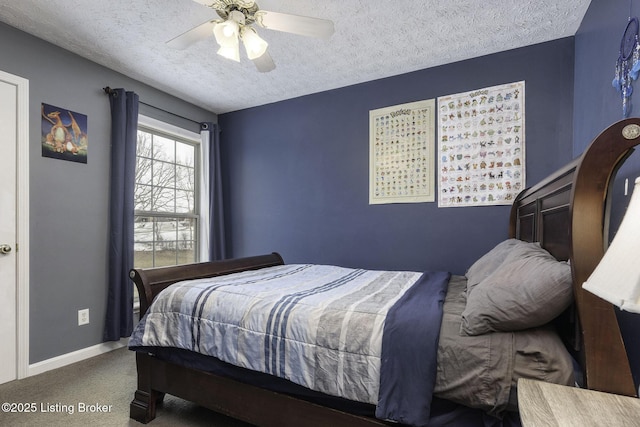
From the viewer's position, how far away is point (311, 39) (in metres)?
2.44

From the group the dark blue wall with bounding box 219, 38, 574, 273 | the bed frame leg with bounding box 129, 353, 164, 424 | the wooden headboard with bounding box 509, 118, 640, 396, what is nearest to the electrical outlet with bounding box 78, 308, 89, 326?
the bed frame leg with bounding box 129, 353, 164, 424

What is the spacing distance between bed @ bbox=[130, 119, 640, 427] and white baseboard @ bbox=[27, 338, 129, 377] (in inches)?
44.2

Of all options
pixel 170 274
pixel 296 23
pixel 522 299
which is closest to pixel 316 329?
pixel 522 299

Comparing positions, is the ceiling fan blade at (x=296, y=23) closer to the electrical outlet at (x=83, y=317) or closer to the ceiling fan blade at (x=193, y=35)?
the ceiling fan blade at (x=193, y=35)

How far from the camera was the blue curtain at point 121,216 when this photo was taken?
108 inches

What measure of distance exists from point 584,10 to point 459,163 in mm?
1238

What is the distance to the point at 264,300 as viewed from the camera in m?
1.60

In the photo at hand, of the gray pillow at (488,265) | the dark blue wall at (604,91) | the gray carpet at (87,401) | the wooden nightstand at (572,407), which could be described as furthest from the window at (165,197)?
the dark blue wall at (604,91)

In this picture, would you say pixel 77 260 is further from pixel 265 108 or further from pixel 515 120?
pixel 515 120

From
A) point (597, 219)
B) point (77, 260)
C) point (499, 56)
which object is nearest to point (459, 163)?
point (499, 56)

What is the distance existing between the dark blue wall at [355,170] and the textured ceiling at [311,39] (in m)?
0.20

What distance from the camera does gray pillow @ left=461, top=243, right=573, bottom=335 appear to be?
103cm

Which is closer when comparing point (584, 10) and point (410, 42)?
point (584, 10)

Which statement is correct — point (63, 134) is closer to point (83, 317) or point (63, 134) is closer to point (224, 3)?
point (83, 317)
